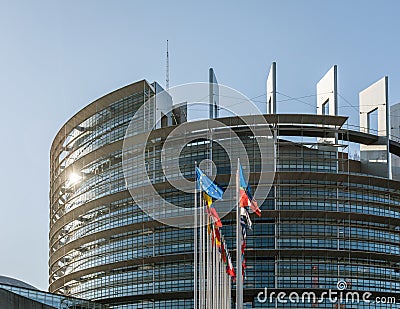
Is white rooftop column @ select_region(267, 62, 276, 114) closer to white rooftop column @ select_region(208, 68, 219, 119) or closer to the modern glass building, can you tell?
the modern glass building

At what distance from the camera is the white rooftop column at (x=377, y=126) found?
246ft

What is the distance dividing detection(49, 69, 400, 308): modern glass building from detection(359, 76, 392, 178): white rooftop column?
14 centimetres

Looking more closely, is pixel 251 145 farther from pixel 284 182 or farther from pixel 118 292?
pixel 118 292

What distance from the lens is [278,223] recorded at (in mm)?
70375

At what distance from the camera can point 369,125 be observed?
78.0 meters

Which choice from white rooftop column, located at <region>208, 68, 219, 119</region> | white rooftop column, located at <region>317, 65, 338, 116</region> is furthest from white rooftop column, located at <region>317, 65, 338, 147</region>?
white rooftop column, located at <region>208, 68, 219, 119</region>

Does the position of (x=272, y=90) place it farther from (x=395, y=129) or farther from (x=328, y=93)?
(x=395, y=129)

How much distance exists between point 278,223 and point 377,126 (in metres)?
14.8

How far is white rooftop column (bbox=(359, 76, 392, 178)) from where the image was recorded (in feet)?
246

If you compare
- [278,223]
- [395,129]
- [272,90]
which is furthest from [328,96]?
[278,223]

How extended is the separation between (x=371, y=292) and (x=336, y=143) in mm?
13177

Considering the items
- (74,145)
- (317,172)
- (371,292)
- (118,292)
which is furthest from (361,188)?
(74,145)

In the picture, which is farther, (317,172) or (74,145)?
(74,145)

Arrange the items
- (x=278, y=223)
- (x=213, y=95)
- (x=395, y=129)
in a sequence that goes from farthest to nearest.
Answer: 1. (x=395, y=129)
2. (x=213, y=95)
3. (x=278, y=223)
